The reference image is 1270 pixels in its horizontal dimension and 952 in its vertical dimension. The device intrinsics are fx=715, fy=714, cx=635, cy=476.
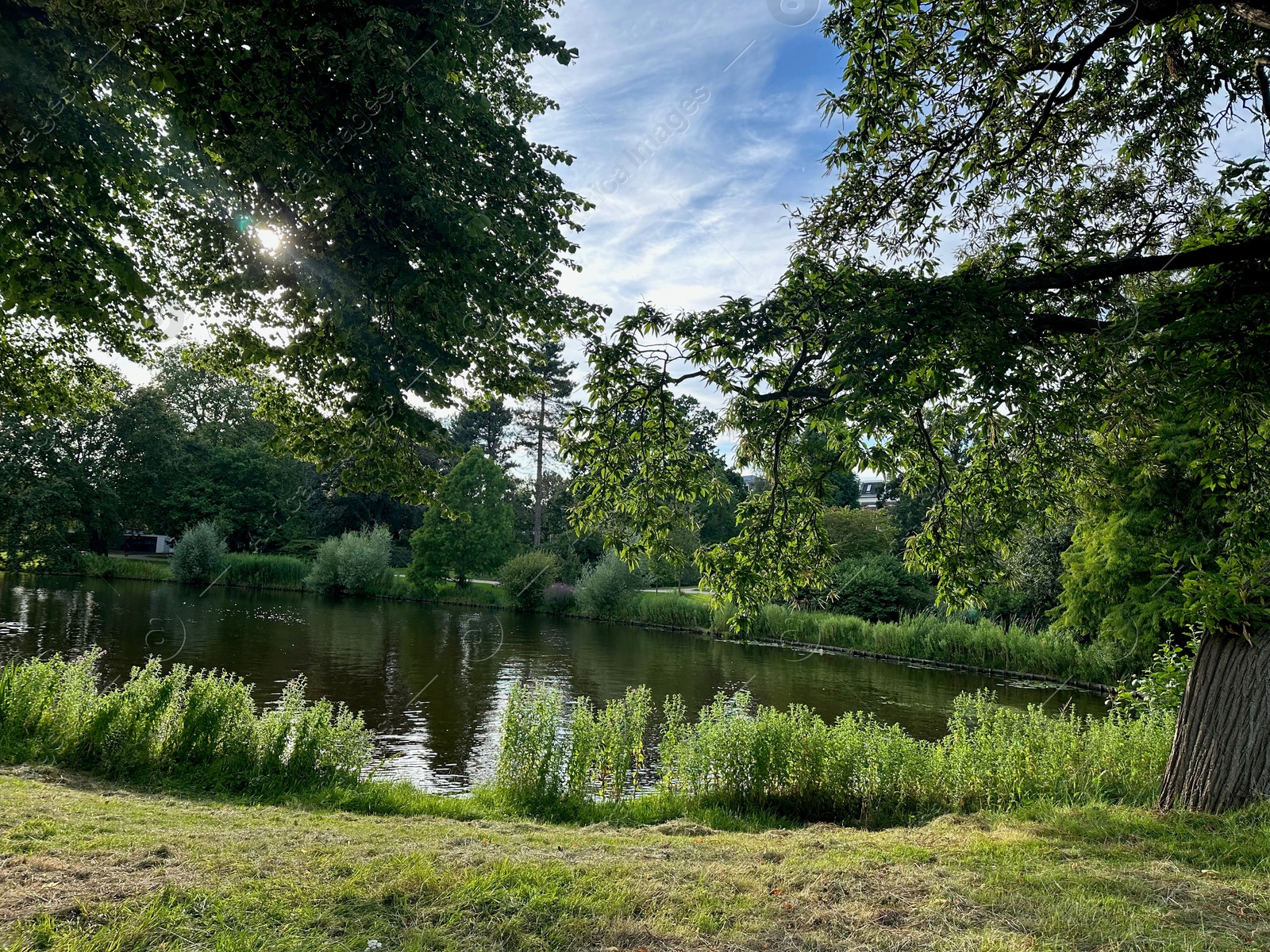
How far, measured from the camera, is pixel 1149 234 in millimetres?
7570

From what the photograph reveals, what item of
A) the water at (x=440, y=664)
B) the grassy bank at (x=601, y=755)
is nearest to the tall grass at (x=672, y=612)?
the water at (x=440, y=664)

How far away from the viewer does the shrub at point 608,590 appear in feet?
115

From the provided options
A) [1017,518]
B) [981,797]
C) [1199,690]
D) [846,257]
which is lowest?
[981,797]

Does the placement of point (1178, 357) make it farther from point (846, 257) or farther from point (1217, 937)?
point (1217, 937)

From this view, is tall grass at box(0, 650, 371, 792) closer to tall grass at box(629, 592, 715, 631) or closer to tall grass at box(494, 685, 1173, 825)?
tall grass at box(494, 685, 1173, 825)

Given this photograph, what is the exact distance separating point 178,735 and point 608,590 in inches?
1062

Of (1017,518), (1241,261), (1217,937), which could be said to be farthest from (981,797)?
(1241,261)

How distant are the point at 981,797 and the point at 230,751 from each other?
28.4ft

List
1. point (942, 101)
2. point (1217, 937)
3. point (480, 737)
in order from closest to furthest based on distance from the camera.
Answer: point (1217, 937), point (942, 101), point (480, 737)

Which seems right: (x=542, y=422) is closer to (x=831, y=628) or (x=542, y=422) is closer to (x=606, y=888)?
(x=831, y=628)

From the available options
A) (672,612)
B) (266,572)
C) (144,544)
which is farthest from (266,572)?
(672,612)

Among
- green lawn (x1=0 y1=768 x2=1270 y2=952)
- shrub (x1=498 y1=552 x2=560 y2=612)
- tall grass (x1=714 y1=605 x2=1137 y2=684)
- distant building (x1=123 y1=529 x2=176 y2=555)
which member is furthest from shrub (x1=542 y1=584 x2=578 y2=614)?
distant building (x1=123 y1=529 x2=176 y2=555)

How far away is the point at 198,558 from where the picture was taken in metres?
38.8

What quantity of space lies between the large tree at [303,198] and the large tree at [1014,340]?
A: 2381 millimetres
